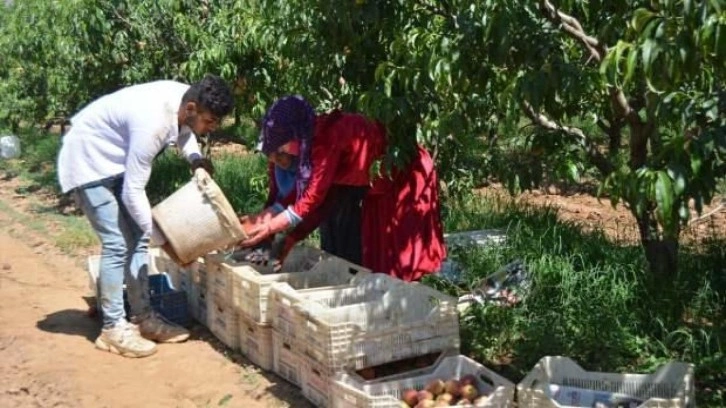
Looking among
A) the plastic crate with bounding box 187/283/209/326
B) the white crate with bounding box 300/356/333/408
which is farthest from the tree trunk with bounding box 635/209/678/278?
the plastic crate with bounding box 187/283/209/326

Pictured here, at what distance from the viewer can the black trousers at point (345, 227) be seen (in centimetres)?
516

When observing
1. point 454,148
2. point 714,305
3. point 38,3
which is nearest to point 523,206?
point 454,148

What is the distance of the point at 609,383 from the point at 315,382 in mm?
1296

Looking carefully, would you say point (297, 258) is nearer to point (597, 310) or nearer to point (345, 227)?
point (345, 227)

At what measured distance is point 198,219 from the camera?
480 centimetres

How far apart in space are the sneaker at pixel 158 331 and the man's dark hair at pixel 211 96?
130 centimetres

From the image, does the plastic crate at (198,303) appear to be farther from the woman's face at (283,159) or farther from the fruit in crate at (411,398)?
the fruit in crate at (411,398)

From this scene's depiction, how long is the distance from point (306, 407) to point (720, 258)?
9.03 feet

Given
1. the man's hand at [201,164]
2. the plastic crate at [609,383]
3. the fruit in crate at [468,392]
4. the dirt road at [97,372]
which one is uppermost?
the man's hand at [201,164]

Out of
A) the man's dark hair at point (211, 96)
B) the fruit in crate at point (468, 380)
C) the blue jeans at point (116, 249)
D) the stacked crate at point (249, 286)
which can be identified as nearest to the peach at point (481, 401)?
the fruit in crate at point (468, 380)

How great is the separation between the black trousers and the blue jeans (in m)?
1.04

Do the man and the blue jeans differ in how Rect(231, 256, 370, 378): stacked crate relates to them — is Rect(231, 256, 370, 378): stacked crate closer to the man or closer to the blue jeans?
the man

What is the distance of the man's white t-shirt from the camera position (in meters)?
4.70

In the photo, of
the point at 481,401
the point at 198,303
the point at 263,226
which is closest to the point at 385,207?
the point at 263,226
